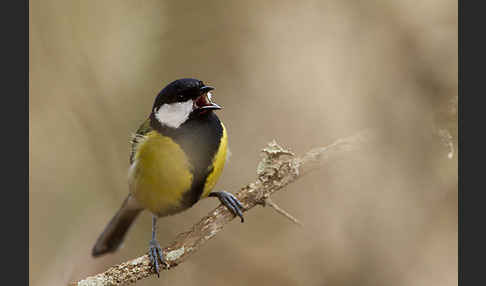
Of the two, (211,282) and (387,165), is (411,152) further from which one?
(211,282)

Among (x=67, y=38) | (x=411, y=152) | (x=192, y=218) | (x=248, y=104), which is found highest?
(x=67, y=38)

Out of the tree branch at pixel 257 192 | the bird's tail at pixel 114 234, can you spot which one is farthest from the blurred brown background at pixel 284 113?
the tree branch at pixel 257 192

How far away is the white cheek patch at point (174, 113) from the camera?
0.97 meters

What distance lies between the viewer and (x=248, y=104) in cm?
117

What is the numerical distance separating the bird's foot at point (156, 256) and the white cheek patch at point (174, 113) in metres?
0.25

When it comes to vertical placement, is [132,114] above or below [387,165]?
above

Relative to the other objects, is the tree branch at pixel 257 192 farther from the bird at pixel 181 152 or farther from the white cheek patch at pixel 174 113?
the white cheek patch at pixel 174 113

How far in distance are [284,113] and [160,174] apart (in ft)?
1.21

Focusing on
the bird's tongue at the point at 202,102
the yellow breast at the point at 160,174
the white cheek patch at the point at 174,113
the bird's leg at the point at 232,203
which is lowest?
the bird's leg at the point at 232,203

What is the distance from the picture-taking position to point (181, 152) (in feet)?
3.27

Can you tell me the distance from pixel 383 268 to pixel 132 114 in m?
0.71

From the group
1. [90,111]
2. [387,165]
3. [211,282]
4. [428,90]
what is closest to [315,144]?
[387,165]

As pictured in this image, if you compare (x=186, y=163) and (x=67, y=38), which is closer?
(x=186, y=163)

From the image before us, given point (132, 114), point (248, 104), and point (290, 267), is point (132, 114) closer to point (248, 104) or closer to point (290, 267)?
point (248, 104)
